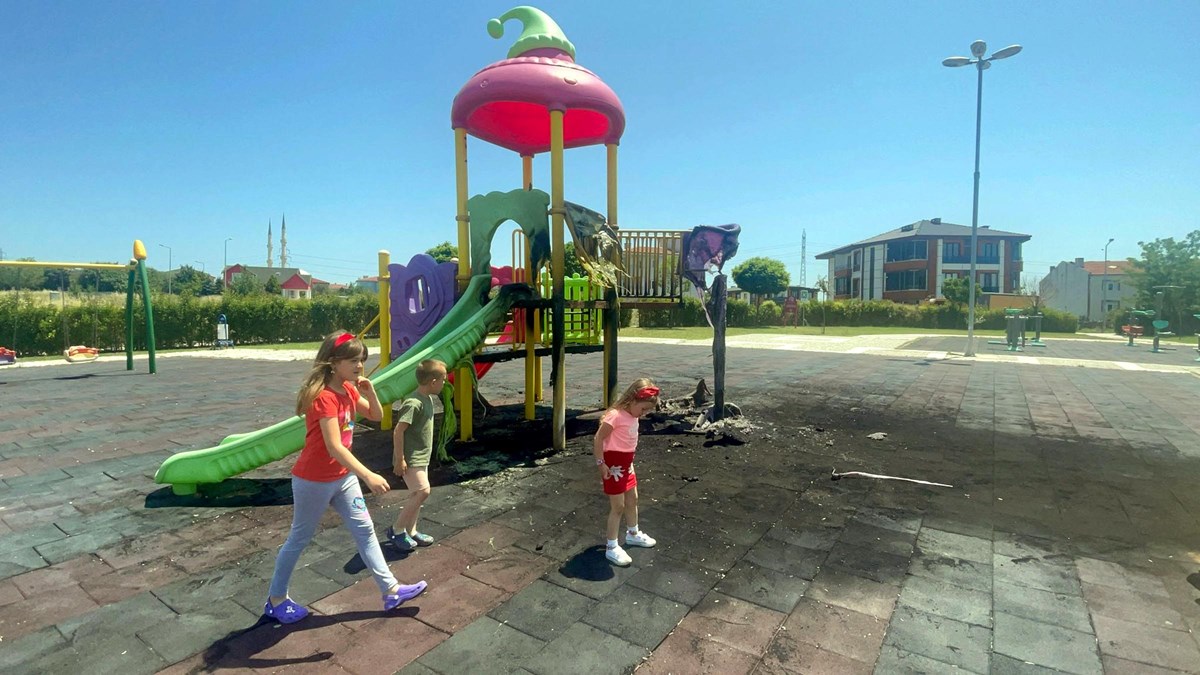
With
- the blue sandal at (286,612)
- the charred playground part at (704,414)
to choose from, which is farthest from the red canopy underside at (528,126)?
the blue sandal at (286,612)

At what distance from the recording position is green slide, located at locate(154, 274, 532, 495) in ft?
16.7

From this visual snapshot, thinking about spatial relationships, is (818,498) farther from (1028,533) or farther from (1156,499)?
(1156,499)

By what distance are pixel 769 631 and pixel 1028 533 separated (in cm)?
278

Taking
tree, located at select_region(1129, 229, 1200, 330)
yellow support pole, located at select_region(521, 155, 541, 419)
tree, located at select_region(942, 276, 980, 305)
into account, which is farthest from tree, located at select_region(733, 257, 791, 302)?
yellow support pole, located at select_region(521, 155, 541, 419)

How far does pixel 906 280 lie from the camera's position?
223 feet

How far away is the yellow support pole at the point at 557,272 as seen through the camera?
6898 mm

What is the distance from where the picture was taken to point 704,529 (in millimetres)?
4473

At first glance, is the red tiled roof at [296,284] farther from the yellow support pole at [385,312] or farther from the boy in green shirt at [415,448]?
the boy in green shirt at [415,448]

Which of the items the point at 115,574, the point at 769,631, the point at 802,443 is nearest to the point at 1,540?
the point at 115,574

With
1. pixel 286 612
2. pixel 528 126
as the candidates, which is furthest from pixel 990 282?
pixel 286 612

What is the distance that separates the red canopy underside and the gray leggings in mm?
6509

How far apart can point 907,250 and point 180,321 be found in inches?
2723

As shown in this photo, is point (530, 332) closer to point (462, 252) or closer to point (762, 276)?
point (462, 252)

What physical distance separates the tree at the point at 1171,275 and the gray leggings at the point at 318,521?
2463 inches
